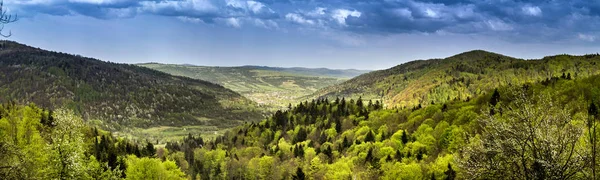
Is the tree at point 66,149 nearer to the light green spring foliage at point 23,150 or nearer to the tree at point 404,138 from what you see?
the light green spring foliage at point 23,150

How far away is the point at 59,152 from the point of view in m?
41.5

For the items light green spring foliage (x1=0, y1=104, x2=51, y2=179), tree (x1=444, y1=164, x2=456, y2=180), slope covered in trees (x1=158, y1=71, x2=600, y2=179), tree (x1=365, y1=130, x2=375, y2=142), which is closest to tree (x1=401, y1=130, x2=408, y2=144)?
slope covered in trees (x1=158, y1=71, x2=600, y2=179)

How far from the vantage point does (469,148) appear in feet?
80.5

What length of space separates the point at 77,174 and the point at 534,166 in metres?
37.3

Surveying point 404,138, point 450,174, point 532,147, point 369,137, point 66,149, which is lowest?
point 369,137

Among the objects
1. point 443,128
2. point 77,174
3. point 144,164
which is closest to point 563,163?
point 77,174

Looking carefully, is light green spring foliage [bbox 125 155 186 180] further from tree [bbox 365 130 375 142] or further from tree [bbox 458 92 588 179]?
tree [bbox 365 130 375 142]

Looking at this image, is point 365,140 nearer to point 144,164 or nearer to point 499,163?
point 144,164

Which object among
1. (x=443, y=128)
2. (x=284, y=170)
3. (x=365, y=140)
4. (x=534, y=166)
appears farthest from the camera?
(x=365, y=140)

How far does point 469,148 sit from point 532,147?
306cm

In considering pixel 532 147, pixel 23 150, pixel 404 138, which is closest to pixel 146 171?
pixel 23 150

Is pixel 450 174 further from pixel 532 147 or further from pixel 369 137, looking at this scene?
pixel 369 137

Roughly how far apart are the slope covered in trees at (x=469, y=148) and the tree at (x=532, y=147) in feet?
0.15

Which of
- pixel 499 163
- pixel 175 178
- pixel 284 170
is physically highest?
pixel 499 163
